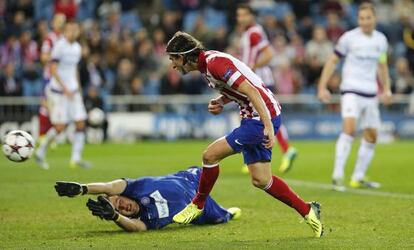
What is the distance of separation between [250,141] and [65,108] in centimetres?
940

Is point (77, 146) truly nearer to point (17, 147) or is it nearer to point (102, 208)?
point (17, 147)

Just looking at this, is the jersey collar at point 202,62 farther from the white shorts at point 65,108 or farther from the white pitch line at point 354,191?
the white shorts at point 65,108

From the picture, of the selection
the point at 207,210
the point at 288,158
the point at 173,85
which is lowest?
the point at 173,85

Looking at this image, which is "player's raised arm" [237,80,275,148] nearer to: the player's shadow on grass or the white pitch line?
the player's shadow on grass

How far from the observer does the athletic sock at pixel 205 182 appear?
895cm

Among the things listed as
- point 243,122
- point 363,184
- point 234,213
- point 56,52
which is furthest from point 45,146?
point 243,122

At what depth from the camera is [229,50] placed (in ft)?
85.6

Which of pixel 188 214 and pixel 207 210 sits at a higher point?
pixel 188 214

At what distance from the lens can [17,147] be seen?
416 inches

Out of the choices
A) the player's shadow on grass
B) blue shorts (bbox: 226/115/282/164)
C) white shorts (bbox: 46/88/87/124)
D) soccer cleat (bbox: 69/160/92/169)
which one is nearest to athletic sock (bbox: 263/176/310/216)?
blue shorts (bbox: 226/115/282/164)

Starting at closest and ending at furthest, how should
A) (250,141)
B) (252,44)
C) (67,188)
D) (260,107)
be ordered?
1. (260,107)
2. (67,188)
3. (250,141)
4. (252,44)

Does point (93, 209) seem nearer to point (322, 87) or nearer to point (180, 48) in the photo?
point (180, 48)

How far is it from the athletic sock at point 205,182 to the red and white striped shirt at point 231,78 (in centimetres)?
60

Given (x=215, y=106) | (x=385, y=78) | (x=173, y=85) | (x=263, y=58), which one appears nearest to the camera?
(x=215, y=106)
